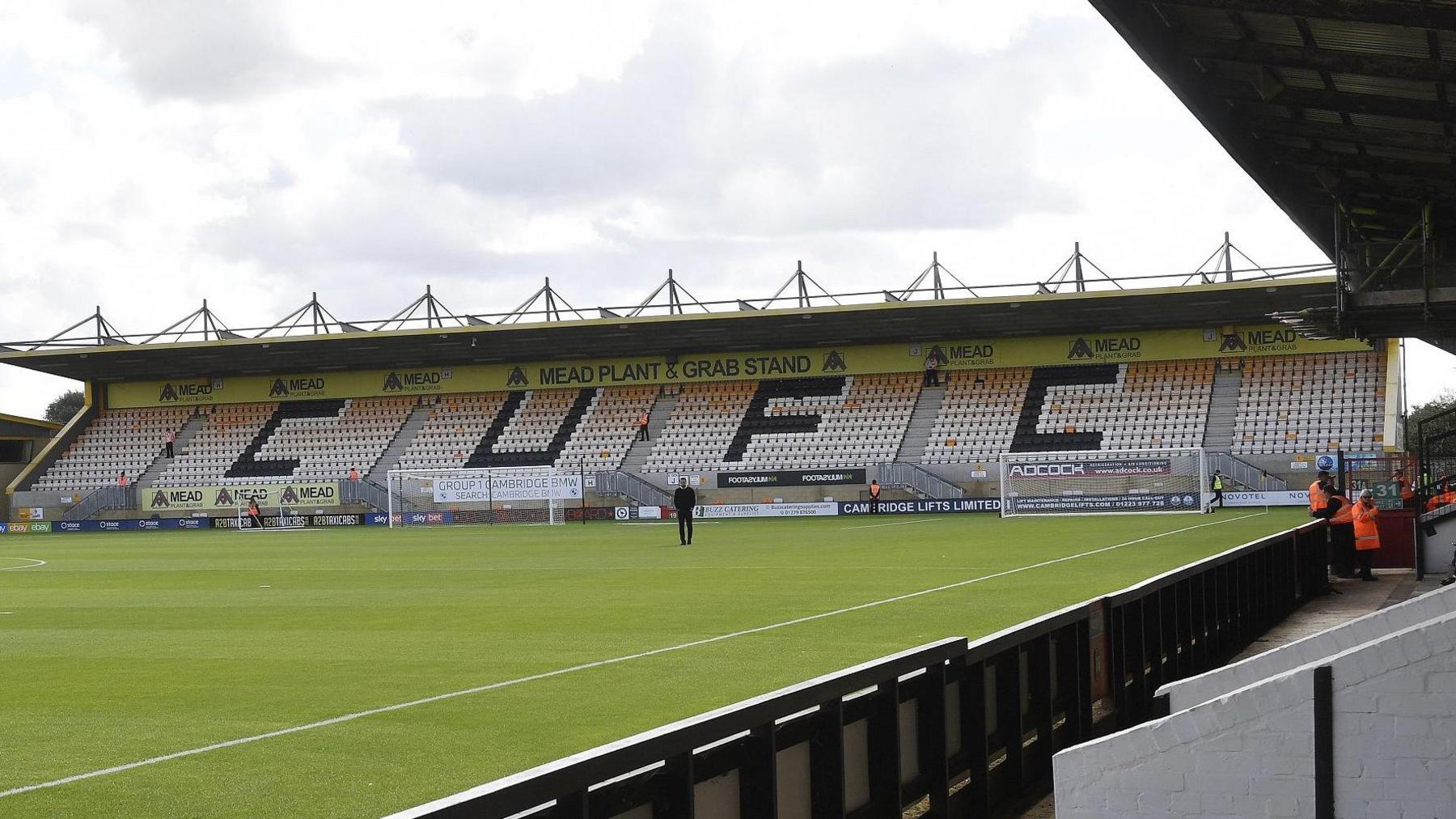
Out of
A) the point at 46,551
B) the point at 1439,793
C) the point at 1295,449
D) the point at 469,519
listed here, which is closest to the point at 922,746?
the point at 1439,793

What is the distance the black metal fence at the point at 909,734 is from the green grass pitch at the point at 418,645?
268 centimetres

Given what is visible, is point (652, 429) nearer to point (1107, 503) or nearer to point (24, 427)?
point (1107, 503)

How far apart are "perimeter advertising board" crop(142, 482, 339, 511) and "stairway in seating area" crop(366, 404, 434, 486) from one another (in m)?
2.32

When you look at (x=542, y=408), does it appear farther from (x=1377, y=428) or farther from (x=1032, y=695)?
(x=1032, y=695)

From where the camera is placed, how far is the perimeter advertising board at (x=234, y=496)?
57.8 m

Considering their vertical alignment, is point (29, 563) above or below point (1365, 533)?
below

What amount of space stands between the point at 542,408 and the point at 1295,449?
30.9 meters

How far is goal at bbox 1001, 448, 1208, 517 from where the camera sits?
44.2m

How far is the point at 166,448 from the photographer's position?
214 ft

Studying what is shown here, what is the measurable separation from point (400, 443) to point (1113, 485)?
31.8 meters

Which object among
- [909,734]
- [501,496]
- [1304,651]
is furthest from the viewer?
[501,496]

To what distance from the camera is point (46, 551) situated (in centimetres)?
3956

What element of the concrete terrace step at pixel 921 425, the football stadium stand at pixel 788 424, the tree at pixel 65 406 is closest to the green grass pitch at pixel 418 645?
the concrete terrace step at pixel 921 425

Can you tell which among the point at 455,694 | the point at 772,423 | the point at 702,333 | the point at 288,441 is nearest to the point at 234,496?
the point at 288,441
